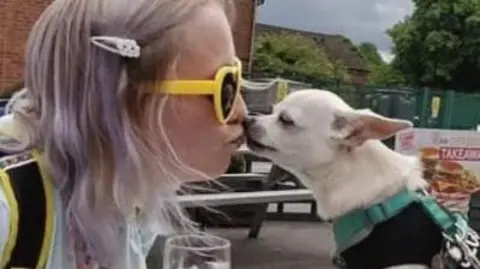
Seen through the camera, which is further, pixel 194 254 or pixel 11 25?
pixel 11 25

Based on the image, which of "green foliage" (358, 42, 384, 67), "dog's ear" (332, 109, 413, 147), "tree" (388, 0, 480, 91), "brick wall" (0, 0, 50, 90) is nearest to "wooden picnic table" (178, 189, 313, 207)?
"dog's ear" (332, 109, 413, 147)

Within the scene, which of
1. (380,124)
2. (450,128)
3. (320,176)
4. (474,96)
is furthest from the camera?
(474,96)

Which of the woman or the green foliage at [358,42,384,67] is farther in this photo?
the green foliage at [358,42,384,67]

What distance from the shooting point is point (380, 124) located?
3.51 m

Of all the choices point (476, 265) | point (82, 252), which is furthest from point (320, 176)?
point (82, 252)

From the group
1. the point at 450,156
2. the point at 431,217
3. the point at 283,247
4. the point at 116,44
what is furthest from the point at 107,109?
the point at 450,156

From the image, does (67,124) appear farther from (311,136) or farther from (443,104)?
(443,104)

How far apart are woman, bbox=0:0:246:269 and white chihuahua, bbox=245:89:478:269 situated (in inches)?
71.9

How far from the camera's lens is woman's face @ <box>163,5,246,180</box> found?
1.27 meters

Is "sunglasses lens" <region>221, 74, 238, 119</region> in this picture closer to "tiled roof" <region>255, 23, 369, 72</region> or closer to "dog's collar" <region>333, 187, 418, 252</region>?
"dog's collar" <region>333, 187, 418, 252</region>

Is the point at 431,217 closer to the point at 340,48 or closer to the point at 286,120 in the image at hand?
the point at 286,120

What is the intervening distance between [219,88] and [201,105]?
0.04 meters

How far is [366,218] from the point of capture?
3.44 meters

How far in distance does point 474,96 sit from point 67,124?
11727 mm
